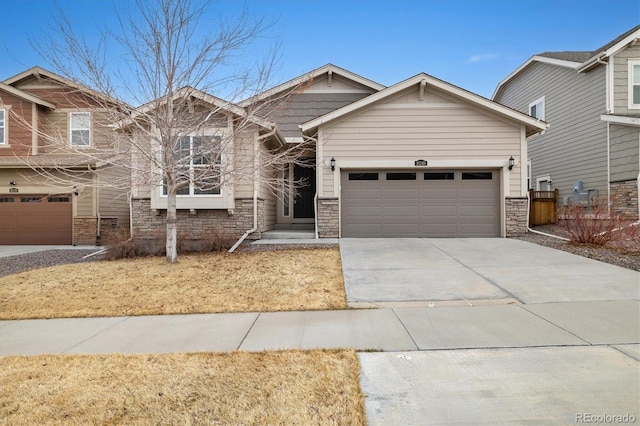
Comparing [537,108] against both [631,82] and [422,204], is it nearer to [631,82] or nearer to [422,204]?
[631,82]

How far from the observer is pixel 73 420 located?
8.54 feet

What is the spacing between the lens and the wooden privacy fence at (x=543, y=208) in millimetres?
13328

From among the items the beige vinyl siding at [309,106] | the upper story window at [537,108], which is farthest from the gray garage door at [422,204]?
the upper story window at [537,108]

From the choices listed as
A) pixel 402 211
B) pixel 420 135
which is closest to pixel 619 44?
pixel 420 135

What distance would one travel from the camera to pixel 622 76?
12945 mm

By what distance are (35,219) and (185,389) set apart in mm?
14005

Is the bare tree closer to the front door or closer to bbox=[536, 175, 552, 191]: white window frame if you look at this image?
the front door

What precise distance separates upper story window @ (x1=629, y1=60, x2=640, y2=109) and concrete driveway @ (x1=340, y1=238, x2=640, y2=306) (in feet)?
26.7

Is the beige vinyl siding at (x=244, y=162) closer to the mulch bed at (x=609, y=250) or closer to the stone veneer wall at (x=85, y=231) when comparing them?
the stone veneer wall at (x=85, y=231)

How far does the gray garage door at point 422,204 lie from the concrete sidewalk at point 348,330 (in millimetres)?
6269

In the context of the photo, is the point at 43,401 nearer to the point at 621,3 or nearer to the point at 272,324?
the point at 272,324

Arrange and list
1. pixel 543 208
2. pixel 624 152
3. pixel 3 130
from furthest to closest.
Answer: pixel 3 130
pixel 543 208
pixel 624 152

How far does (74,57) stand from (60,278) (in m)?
4.91

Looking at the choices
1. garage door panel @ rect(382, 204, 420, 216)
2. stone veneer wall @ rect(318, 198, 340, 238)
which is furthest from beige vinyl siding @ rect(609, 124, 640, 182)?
stone veneer wall @ rect(318, 198, 340, 238)
